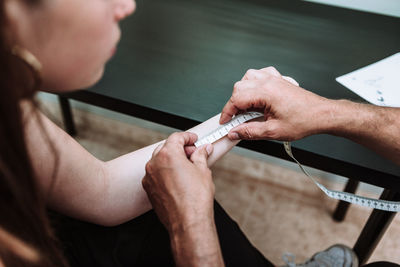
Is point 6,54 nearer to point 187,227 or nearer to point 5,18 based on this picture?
point 5,18

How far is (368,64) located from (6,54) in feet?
3.40

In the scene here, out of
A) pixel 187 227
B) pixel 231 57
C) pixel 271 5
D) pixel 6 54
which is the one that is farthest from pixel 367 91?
pixel 6 54

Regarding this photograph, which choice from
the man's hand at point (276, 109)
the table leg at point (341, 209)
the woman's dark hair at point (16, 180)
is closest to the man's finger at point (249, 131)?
the man's hand at point (276, 109)

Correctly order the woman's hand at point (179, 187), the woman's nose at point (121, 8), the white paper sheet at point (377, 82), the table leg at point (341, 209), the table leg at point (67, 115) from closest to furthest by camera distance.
Answer: the woman's nose at point (121, 8) < the woman's hand at point (179, 187) < the white paper sheet at point (377, 82) < the table leg at point (341, 209) < the table leg at point (67, 115)

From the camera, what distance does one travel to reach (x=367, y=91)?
101 cm

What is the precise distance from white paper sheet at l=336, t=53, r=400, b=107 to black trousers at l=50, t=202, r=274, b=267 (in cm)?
54

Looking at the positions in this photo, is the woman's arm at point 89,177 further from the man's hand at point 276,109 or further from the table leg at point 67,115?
the table leg at point 67,115

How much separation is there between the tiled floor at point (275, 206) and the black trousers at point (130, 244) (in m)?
0.71

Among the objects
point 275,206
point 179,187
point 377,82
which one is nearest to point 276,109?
point 179,187

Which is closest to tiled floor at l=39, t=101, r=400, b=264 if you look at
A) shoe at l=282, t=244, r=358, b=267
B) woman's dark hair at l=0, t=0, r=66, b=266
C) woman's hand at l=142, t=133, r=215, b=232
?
shoe at l=282, t=244, r=358, b=267

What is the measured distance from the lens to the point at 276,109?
840mm

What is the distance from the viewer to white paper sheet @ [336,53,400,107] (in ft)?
3.23

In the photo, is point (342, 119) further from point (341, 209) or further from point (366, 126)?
point (341, 209)

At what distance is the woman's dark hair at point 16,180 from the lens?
0.44 meters
